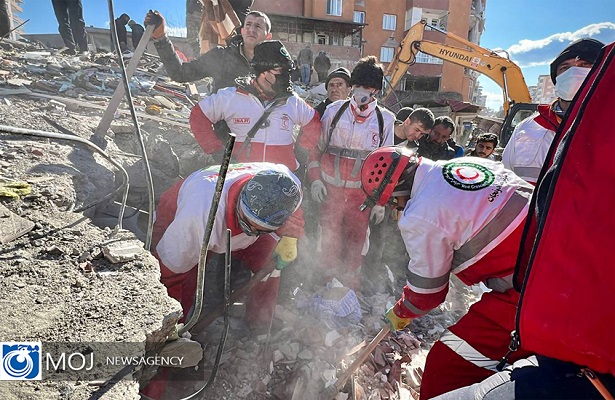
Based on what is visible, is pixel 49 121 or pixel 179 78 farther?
pixel 179 78

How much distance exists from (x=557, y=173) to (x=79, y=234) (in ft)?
7.43

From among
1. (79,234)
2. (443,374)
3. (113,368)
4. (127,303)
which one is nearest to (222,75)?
(79,234)

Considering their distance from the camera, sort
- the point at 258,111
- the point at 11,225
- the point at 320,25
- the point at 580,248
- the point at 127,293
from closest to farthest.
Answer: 1. the point at 580,248
2. the point at 127,293
3. the point at 11,225
4. the point at 258,111
5. the point at 320,25

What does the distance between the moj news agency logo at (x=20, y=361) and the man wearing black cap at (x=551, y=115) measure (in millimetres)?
3222

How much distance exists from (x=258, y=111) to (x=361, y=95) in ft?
3.42

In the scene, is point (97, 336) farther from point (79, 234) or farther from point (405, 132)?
point (405, 132)

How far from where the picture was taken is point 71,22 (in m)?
7.39

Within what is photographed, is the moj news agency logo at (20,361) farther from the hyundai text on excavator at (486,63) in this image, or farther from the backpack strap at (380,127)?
the hyundai text on excavator at (486,63)

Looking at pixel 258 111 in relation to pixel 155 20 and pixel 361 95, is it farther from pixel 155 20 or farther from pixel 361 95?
pixel 155 20

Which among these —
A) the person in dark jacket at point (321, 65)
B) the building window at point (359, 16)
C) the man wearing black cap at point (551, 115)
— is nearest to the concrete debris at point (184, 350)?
the man wearing black cap at point (551, 115)

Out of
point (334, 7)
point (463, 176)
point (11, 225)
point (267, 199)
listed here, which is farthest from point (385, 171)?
point (334, 7)

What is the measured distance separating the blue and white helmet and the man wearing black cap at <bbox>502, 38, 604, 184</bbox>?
79.1 inches

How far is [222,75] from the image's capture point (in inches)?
146

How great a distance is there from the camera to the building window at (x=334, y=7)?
75.7 feet
